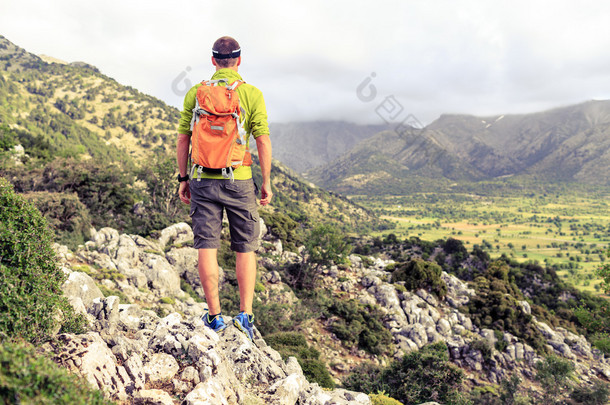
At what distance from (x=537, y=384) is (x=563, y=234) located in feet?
551

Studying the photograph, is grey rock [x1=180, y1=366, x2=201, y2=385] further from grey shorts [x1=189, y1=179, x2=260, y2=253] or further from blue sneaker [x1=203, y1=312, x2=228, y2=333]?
grey shorts [x1=189, y1=179, x2=260, y2=253]

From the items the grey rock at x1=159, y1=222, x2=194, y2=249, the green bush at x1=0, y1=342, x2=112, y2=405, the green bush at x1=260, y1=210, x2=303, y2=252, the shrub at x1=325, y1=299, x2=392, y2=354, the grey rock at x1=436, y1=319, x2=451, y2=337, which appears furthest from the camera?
the green bush at x1=260, y1=210, x2=303, y2=252

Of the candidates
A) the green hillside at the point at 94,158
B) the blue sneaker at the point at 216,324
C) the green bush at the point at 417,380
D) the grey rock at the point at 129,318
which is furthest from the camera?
the green hillside at the point at 94,158

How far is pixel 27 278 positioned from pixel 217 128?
8.69 ft

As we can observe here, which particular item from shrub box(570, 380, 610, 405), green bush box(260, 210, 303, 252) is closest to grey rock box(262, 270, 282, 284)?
green bush box(260, 210, 303, 252)

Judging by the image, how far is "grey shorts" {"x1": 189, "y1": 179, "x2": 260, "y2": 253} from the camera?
460 centimetres

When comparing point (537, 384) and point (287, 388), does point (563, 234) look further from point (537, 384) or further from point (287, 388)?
point (287, 388)

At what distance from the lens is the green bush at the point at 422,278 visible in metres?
31.3

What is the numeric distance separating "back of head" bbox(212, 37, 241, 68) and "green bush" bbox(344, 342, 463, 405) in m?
14.8

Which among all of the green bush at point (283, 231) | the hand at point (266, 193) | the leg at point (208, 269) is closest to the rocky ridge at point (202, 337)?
the leg at point (208, 269)

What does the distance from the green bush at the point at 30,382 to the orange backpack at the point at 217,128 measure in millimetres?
2678

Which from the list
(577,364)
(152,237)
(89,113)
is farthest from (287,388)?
(89,113)

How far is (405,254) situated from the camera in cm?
5225

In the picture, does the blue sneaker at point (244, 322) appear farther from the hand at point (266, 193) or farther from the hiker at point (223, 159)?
the hand at point (266, 193)
